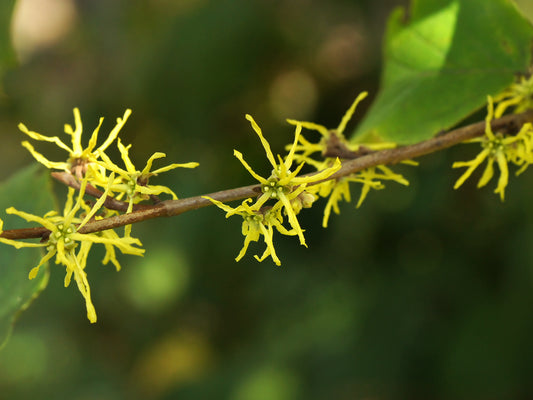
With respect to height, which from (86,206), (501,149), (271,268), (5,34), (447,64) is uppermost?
(5,34)

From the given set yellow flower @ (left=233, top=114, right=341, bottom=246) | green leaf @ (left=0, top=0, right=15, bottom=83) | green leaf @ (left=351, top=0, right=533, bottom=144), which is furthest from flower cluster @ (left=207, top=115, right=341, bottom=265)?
green leaf @ (left=0, top=0, right=15, bottom=83)

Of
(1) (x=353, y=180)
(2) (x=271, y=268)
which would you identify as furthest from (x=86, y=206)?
(2) (x=271, y=268)

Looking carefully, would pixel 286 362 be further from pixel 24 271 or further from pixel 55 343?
pixel 24 271

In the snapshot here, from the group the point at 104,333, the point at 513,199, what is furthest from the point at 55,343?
the point at 513,199

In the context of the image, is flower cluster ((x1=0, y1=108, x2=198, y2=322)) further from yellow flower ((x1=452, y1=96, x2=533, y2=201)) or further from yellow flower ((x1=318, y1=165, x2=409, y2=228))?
yellow flower ((x1=452, y1=96, x2=533, y2=201))

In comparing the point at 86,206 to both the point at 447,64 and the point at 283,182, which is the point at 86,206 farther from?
the point at 447,64

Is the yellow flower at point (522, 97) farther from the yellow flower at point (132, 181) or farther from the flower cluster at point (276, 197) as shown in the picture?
the yellow flower at point (132, 181)
